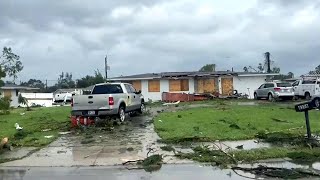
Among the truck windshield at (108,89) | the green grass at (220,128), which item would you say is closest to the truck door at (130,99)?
the truck windshield at (108,89)

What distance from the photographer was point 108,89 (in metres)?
20.5

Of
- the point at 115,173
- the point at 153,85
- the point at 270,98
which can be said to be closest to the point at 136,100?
the point at 115,173

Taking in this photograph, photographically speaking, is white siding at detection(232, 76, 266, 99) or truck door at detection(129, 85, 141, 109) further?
white siding at detection(232, 76, 266, 99)

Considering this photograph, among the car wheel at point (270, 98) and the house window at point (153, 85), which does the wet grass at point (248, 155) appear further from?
the house window at point (153, 85)

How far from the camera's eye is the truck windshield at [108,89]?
20.5 metres

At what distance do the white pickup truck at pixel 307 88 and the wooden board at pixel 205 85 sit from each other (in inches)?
362

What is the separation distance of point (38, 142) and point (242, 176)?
8.01m

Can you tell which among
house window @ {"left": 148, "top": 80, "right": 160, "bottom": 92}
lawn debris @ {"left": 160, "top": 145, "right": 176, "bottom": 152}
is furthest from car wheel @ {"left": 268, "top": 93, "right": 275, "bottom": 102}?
lawn debris @ {"left": 160, "top": 145, "right": 176, "bottom": 152}

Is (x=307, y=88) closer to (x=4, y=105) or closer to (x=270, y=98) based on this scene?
(x=270, y=98)

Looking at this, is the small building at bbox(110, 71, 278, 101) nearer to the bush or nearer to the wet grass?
the bush

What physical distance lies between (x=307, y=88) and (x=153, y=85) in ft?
51.4

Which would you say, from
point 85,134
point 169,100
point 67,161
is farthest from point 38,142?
point 169,100

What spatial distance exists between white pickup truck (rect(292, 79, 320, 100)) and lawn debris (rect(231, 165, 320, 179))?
27420 mm

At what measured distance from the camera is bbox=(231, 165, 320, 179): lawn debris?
862 centimetres
